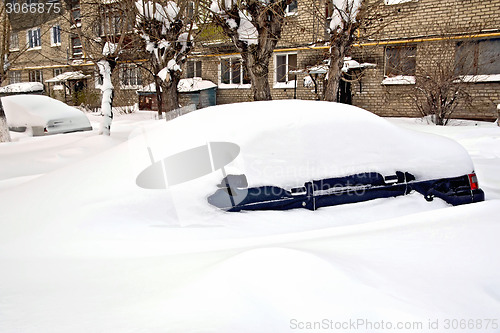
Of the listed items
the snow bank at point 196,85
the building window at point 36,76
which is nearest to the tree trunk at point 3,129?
the snow bank at point 196,85

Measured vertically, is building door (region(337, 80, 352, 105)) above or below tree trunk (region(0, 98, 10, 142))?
above

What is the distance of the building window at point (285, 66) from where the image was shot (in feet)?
50.9

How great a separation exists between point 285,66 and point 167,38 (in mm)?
7428

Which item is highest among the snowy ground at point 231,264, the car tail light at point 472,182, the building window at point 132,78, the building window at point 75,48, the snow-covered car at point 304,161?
the building window at point 75,48

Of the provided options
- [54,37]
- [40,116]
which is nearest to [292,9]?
[40,116]

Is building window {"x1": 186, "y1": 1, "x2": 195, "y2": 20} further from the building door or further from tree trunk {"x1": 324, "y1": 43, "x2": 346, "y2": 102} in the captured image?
the building door

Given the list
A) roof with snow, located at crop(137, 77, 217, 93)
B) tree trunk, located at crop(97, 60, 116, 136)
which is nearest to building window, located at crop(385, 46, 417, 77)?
roof with snow, located at crop(137, 77, 217, 93)

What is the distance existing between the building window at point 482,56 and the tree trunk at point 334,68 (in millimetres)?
6357

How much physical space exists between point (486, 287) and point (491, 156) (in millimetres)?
5478

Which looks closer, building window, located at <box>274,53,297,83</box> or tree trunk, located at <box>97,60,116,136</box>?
tree trunk, located at <box>97,60,116,136</box>

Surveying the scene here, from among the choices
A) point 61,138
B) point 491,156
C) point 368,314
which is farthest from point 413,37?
point 368,314

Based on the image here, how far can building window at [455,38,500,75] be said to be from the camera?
11.5 m

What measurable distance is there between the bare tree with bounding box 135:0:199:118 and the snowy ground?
21.6 ft

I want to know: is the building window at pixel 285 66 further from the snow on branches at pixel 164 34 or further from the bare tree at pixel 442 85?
the snow on branches at pixel 164 34
